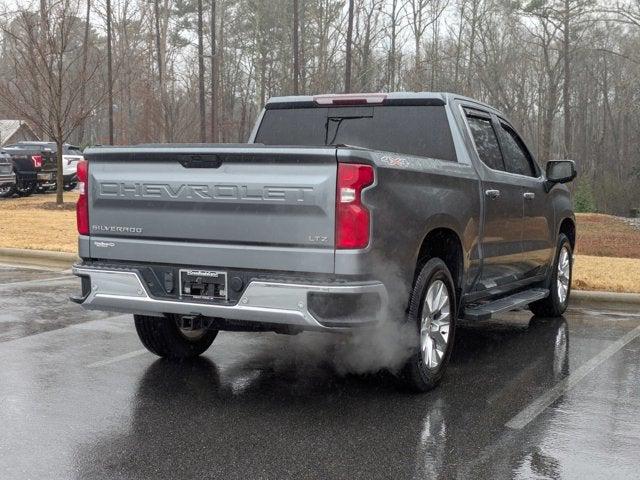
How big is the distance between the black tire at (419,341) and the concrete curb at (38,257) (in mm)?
7759

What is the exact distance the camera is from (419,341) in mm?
5074

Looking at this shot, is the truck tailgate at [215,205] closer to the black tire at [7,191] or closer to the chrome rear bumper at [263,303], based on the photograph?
the chrome rear bumper at [263,303]

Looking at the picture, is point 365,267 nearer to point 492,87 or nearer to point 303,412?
point 303,412

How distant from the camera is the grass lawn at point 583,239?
9.97m

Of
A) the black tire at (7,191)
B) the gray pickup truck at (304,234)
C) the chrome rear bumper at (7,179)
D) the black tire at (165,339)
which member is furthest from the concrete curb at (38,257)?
the black tire at (7,191)

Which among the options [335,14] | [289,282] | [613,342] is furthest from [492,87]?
[289,282]

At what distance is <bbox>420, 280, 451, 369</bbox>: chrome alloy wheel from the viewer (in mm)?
5246

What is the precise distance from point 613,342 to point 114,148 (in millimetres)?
4646

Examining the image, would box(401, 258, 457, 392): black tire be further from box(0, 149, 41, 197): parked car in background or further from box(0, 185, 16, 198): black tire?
box(0, 149, 41, 197): parked car in background

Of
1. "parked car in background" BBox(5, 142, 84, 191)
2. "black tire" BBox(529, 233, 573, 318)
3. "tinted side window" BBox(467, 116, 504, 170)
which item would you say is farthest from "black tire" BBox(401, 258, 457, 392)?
"parked car in background" BBox(5, 142, 84, 191)

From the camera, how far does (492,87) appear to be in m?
47.5

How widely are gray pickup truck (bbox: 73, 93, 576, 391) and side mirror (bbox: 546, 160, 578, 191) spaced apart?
50.5 inches

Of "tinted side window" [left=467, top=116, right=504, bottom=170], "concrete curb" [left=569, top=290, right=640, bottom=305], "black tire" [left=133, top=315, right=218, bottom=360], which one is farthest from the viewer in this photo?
"concrete curb" [left=569, top=290, right=640, bottom=305]

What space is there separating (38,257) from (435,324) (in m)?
8.73
